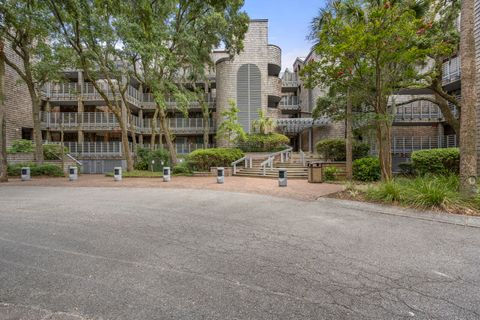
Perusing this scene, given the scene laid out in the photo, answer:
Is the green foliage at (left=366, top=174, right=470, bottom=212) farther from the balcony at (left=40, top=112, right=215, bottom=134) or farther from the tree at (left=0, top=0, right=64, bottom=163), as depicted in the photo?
A: the balcony at (left=40, top=112, right=215, bottom=134)

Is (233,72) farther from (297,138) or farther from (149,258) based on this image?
(149,258)

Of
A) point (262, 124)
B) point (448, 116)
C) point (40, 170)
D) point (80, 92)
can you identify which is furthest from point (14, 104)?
point (448, 116)

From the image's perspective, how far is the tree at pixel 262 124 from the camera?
841 inches

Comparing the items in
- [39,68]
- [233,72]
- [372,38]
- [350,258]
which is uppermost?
[233,72]

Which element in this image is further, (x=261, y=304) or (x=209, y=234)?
(x=209, y=234)

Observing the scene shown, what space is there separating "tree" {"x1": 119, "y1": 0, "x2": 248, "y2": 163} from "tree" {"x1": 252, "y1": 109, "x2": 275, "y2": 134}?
20.9 ft

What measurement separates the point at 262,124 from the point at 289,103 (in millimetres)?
8028

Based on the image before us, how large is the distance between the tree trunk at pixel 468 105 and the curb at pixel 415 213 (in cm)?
133

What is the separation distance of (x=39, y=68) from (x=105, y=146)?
8343 mm

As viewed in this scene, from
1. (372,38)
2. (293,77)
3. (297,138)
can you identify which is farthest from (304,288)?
(293,77)

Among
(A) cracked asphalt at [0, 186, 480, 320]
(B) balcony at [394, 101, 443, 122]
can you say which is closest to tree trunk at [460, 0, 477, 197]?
(A) cracked asphalt at [0, 186, 480, 320]

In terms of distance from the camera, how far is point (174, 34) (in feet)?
49.5

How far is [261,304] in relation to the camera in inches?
89.0

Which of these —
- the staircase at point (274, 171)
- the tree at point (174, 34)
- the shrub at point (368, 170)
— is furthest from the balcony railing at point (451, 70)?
the tree at point (174, 34)
